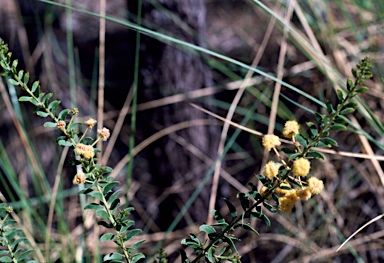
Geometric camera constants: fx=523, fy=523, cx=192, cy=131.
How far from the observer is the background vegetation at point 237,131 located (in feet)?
4.97

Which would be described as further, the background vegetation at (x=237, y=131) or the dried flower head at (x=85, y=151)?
the background vegetation at (x=237, y=131)

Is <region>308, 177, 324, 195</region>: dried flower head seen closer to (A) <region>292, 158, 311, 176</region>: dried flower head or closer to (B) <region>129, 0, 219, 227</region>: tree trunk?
(A) <region>292, 158, 311, 176</region>: dried flower head

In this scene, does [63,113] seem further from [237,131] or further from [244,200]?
[237,131]

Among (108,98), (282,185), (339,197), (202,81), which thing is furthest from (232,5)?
(282,185)

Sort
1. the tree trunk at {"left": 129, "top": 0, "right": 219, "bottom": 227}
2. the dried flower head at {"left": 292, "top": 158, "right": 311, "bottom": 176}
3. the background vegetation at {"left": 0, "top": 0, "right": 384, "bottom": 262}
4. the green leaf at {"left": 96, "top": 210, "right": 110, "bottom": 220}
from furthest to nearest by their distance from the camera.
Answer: the tree trunk at {"left": 129, "top": 0, "right": 219, "bottom": 227}, the background vegetation at {"left": 0, "top": 0, "right": 384, "bottom": 262}, the green leaf at {"left": 96, "top": 210, "right": 110, "bottom": 220}, the dried flower head at {"left": 292, "top": 158, "right": 311, "bottom": 176}

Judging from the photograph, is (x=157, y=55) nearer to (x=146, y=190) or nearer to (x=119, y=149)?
(x=146, y=190)

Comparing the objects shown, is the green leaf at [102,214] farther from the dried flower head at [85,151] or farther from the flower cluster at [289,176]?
the flower cluster at [289,176]

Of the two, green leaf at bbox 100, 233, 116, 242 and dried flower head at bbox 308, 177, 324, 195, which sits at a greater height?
dried flower head at bbox 308, 177, 324, 195

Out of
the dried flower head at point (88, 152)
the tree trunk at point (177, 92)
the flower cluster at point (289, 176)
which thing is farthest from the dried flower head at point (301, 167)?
the tree trunk at point (177, 92)

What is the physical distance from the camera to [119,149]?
2.35 m

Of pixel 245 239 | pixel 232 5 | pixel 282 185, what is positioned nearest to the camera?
pixel 282 185

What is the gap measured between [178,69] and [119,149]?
730 millimetres

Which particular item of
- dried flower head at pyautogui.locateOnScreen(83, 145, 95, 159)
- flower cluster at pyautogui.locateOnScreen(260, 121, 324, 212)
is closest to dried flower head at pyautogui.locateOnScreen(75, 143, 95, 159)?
dried flower head at pyautogui.locateOnScreen(83, 145, 95, 159)

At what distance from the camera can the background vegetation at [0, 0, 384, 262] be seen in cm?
151
